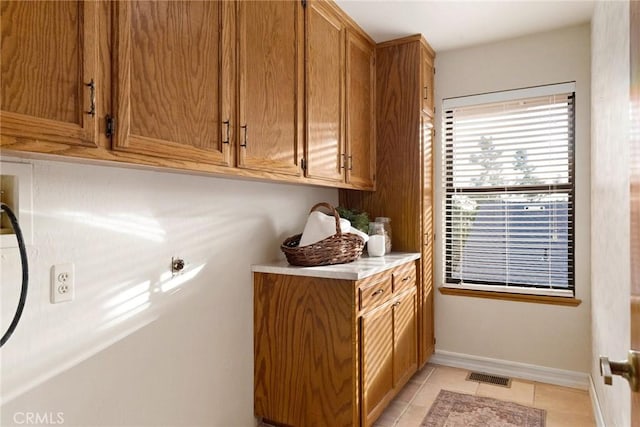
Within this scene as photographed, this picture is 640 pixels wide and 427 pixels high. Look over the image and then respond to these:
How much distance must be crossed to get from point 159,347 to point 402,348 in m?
1.52

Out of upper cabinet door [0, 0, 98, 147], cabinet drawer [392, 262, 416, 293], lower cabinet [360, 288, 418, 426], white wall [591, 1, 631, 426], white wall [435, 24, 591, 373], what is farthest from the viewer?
white wall [435, 24, 591, 373]

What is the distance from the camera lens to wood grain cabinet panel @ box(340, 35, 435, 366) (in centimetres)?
288

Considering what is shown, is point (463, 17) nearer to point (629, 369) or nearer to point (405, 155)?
point (405, 155)

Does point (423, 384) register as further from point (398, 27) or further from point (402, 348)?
point (398, 27)

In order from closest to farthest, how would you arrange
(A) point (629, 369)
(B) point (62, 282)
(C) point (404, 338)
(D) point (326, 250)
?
(A) point (629, 369) → (B) point (62, 282) → (D) point (326, 250) → (C) point (404, 338)

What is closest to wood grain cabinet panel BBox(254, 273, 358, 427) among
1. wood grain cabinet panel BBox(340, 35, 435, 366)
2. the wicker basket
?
the wicker basket

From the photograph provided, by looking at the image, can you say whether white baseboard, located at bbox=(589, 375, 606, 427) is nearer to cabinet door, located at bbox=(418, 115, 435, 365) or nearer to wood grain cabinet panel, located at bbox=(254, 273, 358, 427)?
cabinet door, located at bbox=(418, 115, 435, 365)

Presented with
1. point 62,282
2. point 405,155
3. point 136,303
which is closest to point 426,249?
point 405,155

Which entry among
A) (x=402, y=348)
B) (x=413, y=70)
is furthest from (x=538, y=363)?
(x=413, y=70)

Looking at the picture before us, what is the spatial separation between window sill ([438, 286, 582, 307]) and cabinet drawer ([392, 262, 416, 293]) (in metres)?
0.52

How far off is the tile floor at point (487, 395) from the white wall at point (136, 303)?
0.93 meters

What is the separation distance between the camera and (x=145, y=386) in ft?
5.29

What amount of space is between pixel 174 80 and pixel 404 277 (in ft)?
6.02

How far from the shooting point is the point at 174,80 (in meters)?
1.37
